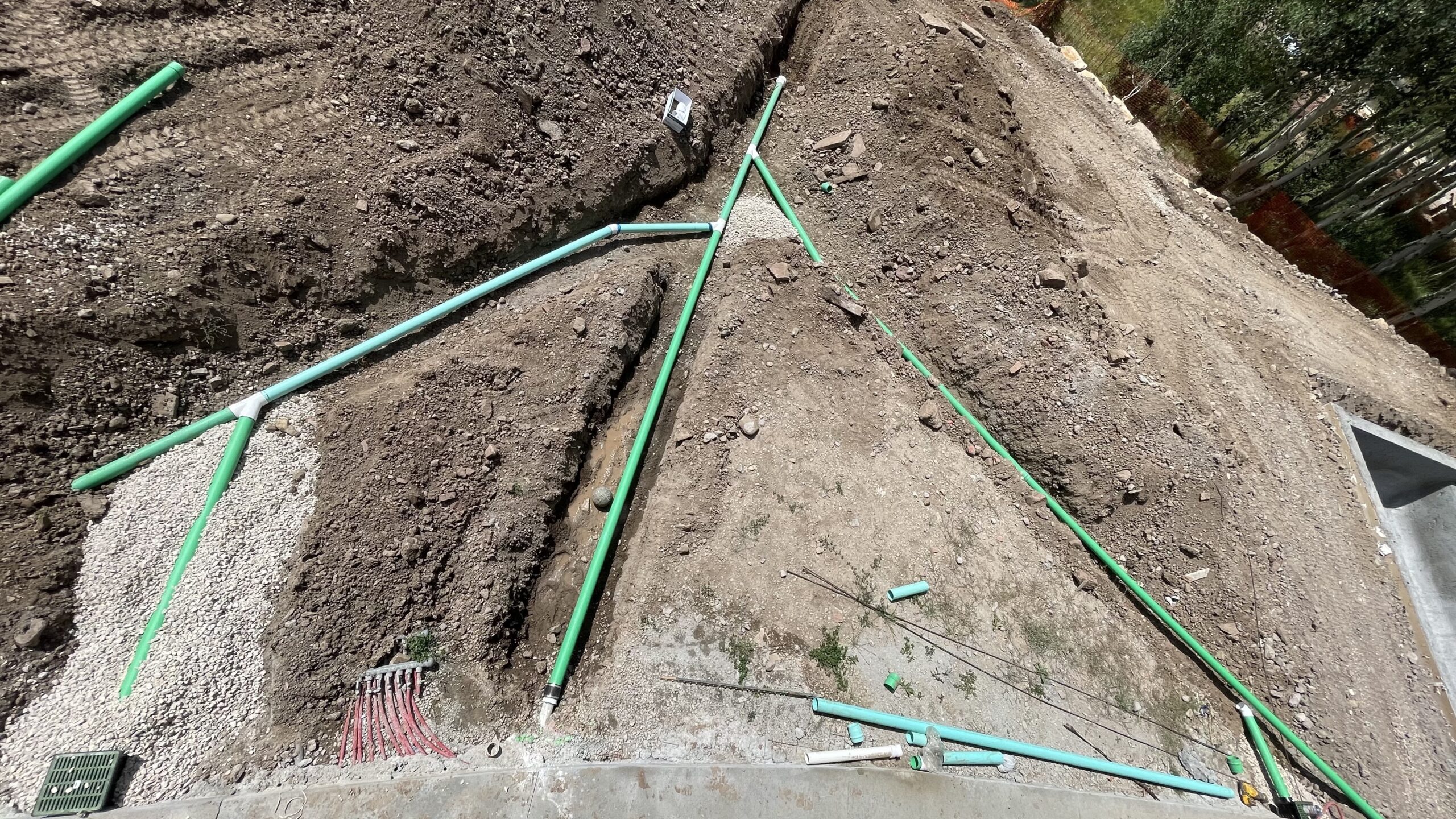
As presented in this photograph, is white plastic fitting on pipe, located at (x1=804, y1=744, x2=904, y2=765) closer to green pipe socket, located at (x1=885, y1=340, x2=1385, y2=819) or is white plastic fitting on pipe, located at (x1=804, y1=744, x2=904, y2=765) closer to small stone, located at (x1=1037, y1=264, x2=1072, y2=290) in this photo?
green pipe socket, located at (x1=885, y1=340, x2=1385, y2=819)

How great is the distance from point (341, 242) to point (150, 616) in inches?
106

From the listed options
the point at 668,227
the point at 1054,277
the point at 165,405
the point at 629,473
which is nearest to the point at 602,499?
the point at 629,473

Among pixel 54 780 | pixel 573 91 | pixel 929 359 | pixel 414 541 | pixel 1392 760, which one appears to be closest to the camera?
pixel 54 780

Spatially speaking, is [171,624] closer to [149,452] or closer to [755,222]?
[149,452]

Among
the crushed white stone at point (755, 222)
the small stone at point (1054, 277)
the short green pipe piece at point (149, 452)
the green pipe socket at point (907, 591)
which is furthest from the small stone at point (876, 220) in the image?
the short green pipe piece at point (149, 452)

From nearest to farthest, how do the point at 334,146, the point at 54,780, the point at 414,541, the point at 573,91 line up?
the point at 54,780 → the point at 414,541 → the point at 334,146 → the point at 573,91

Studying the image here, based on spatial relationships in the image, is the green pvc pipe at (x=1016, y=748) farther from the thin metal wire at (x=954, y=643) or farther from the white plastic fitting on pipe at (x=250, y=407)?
the white plastic fitting on pipe at (x=250, y=407)

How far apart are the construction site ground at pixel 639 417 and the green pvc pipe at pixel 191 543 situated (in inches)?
2.8

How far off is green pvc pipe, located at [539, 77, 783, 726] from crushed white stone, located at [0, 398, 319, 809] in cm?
174

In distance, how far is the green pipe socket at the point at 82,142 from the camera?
296cm

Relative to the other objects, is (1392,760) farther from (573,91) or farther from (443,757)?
(573,91)

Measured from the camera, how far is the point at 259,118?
3.67m

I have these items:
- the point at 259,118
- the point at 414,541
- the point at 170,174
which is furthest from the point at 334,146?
the point at 414,541

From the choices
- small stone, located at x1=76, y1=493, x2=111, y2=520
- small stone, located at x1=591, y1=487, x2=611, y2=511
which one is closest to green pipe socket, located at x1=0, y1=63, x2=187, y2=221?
small stone, located at x1=76, y1=493, x2=111, y2=520
